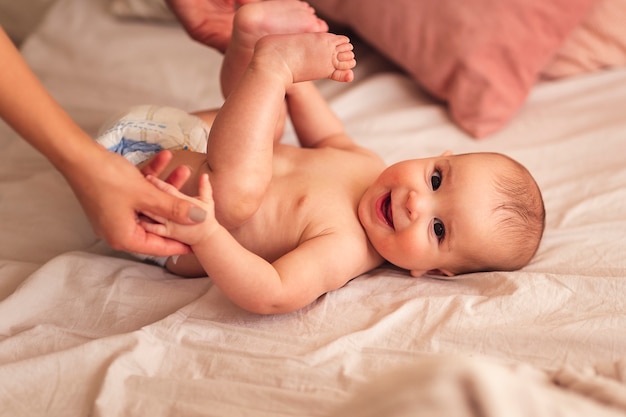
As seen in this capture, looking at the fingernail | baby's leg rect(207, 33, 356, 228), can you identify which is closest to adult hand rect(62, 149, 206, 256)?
the fingernail

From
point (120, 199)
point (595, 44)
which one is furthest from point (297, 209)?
point (595, 44)

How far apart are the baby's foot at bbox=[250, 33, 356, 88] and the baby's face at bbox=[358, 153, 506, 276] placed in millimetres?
246

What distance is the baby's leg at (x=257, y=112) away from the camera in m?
1.04

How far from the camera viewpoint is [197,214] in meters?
0.88

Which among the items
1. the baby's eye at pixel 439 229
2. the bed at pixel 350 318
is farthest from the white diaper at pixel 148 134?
the baby's eye at pixel 439 229

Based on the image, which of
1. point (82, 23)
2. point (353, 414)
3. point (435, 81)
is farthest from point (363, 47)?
point (353, 414)

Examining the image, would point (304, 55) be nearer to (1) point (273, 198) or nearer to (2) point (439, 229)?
(1) point (273, 198)

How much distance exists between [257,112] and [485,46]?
0.81 m

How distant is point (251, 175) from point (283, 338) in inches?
10.9

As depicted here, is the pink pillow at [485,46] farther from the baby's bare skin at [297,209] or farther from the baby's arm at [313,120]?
the baby's bare skin at [297,209]

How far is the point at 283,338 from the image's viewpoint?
3.30 ft

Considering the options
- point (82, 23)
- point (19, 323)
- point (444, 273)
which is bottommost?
point (444, 273)

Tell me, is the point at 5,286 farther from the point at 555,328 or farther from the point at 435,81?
the point at 435,81

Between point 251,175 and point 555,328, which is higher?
point 251,175
